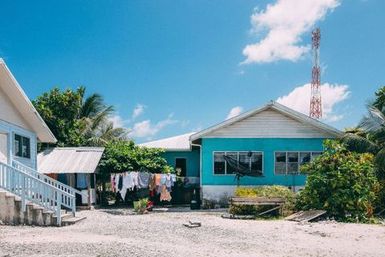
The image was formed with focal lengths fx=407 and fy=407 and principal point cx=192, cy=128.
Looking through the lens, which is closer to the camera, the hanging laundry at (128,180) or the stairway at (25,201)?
the stairway at (25,201)

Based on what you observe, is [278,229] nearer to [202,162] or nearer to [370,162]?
[370,162]

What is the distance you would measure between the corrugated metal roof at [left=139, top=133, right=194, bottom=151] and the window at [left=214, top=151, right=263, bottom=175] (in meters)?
3.27

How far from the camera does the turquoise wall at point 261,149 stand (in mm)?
22281

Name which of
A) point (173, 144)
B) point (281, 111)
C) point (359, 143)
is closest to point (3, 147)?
point (173, 144)

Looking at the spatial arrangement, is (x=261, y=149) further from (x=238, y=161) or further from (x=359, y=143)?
(x=359, y=143)

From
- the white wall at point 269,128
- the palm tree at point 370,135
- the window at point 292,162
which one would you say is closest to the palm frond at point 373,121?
the palm tree at point 370,135

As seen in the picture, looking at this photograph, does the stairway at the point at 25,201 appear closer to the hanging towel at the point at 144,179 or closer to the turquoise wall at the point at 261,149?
the hanging towel at the point at 144,179

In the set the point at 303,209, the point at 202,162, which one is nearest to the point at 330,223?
the point at 303,209

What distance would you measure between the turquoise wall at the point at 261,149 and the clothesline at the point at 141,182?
7.64 feet

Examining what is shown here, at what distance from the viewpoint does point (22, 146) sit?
17656mm

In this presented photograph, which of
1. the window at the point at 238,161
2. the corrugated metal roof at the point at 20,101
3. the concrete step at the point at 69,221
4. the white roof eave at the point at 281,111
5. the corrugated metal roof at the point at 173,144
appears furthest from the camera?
the corrugated metal roof at the point at 173,144

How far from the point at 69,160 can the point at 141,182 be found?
4354 mm

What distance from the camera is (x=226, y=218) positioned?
17094 mm

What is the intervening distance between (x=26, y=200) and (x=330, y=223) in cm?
1108
